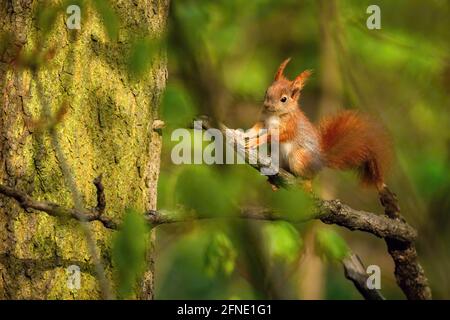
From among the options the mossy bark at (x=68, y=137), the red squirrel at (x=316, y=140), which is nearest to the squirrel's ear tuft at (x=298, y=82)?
the red squirrel at (x=316, y=140)

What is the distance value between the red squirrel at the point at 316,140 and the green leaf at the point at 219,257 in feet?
2.07

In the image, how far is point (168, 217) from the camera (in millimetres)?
1748

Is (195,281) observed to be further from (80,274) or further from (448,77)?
(80,274)

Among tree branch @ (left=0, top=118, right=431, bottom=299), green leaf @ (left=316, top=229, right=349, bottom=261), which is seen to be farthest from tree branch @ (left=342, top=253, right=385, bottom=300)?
green leaf @ (left=316, top=229, right=349, bottom=261)

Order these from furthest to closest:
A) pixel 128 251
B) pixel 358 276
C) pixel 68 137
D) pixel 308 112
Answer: pixel 308 112 < pixel 358 276 < pixel 68 137 < pixel 128 251

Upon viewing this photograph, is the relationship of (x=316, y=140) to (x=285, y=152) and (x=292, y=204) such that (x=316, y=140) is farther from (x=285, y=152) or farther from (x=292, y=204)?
(x=292, y=204)

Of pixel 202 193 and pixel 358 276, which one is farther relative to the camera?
pixel 358 276

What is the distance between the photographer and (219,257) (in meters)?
2.38

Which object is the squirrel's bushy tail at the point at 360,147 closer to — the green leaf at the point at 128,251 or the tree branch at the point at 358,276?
the tree branch at the point at 358,276

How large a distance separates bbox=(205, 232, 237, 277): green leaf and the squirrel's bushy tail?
76 centimetres

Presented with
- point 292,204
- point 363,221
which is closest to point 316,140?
point 363,221

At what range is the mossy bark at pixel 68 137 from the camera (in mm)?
1889

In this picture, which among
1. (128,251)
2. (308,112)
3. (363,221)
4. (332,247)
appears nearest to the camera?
(128,251)

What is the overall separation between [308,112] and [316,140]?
2.35 m
